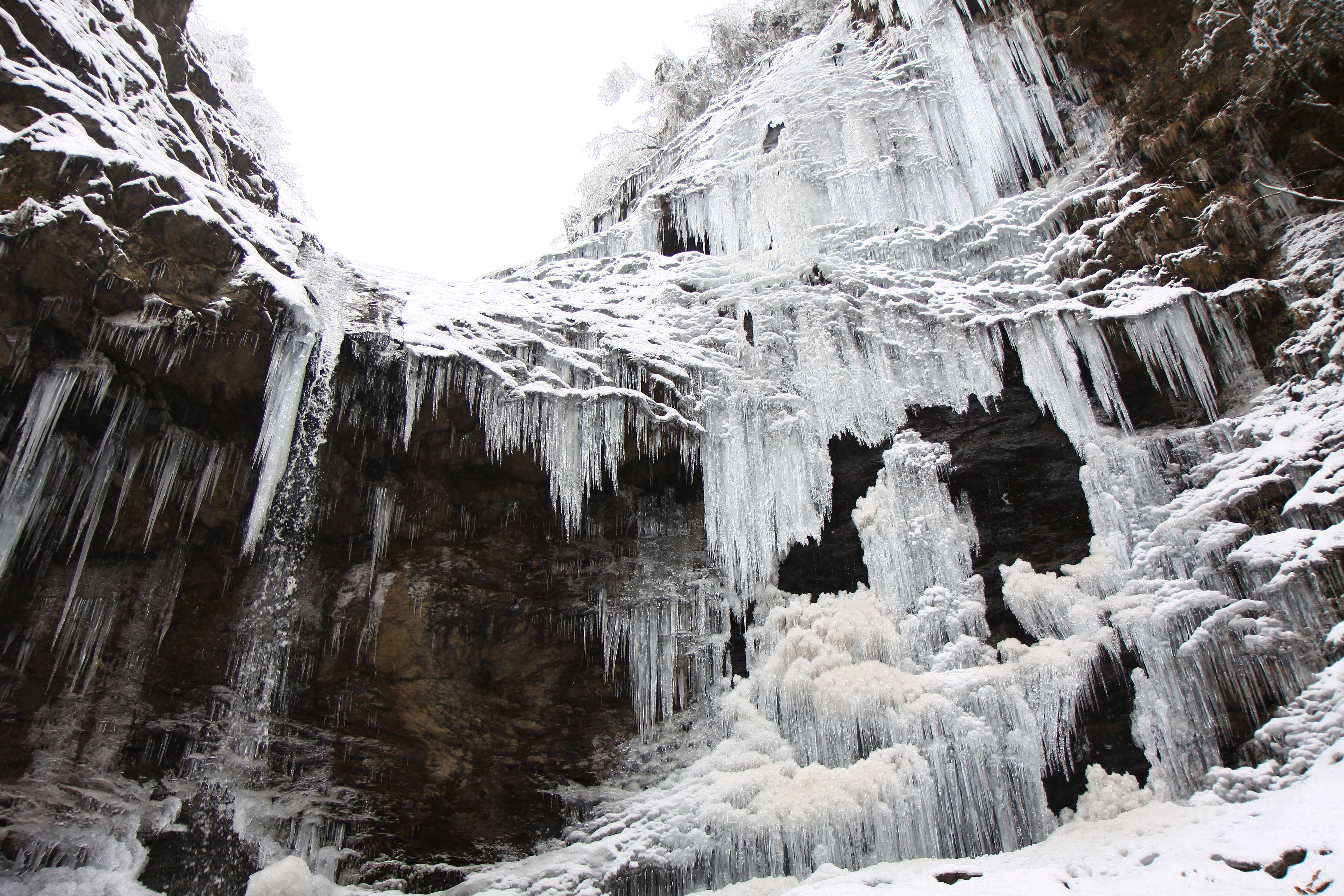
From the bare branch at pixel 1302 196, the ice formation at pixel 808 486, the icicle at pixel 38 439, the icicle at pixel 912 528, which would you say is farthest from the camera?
the icicle at pixel 912 528

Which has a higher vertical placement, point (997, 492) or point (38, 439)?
point (997, 492)

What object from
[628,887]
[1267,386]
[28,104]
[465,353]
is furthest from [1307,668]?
[28,104]

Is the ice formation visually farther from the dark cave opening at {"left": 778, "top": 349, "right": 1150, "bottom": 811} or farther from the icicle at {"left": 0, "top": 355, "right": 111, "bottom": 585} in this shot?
the dark cave opening at {"left": 778, "top": 349, "right": 1150, "bottom": 811}

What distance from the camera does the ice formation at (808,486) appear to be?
20.6 feet

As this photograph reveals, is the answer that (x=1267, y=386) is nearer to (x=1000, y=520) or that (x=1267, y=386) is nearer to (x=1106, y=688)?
(x=1000, y=520)

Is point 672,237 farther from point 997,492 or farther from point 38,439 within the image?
point 38,439

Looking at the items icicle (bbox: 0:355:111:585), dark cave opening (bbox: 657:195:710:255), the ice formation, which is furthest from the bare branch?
icicle (bbox: 0:355:111:585)

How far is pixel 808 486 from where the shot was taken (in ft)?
27.3

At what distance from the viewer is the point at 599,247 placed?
11078mm

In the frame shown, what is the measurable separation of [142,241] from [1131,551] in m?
9.50

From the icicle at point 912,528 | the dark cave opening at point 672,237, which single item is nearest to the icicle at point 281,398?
the dark cave opening at point 672,237

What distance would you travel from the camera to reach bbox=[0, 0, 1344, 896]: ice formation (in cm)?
629

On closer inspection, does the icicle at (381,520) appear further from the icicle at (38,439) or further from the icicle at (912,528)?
the icicle at (912,528)

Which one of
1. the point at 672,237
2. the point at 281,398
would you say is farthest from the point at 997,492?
the point at 281,398
